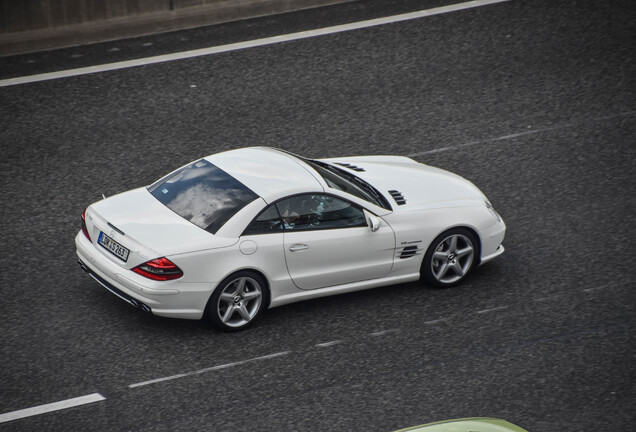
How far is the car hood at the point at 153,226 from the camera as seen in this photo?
25.4 ft

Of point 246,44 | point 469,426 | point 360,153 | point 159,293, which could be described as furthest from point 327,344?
point 246,44

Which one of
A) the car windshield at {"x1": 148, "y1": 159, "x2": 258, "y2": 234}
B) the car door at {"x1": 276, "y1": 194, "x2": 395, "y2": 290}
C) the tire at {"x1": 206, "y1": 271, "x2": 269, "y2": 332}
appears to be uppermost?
the car windshield at {"x1": 148, "y1": 159, "x2": 258, "y2": 234}

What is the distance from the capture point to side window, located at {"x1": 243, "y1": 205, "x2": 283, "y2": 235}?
8000 millimetres

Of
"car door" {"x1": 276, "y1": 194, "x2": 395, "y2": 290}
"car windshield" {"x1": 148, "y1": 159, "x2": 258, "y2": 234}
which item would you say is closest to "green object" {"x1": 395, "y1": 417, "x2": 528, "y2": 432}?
"car door" {"x1": 276, "y1": 194, "x2": 395, "y2": 290}

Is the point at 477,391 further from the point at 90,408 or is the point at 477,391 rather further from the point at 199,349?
the point at 90,408

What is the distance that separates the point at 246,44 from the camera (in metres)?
13.7

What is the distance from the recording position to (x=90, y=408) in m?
7.10

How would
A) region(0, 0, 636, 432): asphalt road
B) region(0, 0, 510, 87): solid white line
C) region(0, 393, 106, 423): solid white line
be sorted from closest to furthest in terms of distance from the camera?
region(0, 393, 106, 423): solid white line
region(0, 0, 636, 432): asphalt road
region(0, 0, 510, 87): solid white line

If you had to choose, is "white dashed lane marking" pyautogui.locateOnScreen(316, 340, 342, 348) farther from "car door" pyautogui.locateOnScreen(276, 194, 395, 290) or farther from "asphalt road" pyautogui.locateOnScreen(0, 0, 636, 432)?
"car door" pyautogui.locateOnScreen(276, 194, 395, 290)

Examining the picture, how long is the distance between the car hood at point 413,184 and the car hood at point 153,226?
2.02 meters

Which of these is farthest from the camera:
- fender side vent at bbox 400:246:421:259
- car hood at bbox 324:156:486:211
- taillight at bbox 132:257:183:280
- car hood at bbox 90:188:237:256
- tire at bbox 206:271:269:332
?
car hood at bbox 324:156:486:211

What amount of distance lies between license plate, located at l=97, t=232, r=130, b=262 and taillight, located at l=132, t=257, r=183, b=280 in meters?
0.22

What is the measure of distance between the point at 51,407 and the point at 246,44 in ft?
25.7

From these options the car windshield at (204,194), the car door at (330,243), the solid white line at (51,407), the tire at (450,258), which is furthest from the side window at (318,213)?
the solid white line at (51,407)
